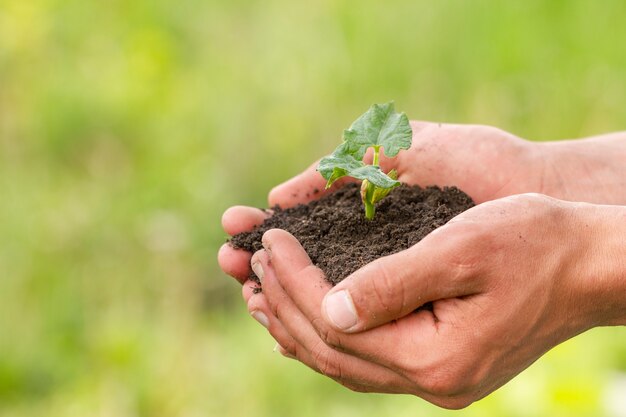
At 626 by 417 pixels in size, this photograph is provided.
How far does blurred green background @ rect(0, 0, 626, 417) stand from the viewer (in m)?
3.05

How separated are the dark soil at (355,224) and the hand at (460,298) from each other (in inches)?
2.9

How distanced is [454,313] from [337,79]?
9.02 feet

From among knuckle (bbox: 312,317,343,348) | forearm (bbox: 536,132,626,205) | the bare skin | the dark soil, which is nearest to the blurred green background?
forearm (bbox: 536,132,626,205)

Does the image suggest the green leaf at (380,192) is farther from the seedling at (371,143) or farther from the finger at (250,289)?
the finger at (250,289)

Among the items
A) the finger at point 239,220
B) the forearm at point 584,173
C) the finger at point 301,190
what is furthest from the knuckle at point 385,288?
the forearm at point 584,173

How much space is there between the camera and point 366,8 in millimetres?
4430

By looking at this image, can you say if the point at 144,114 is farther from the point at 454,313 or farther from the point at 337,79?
the point at 454,313

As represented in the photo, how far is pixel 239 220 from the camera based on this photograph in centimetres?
200

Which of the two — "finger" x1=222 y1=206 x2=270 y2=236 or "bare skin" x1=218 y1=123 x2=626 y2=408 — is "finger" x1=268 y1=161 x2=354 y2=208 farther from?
"bare skin" x1=218 y1=123 x2=626 y2=408

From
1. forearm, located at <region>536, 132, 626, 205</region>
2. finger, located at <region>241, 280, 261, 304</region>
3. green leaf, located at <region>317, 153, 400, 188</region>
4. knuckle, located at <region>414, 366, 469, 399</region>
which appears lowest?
knuckle, located at <region>414, 366, 469, 399</region>

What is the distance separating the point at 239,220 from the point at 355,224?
29 cm

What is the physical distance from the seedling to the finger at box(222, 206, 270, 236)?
0.27 m

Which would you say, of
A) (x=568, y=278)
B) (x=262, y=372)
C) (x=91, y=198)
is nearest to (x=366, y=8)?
(x=91, y=198)

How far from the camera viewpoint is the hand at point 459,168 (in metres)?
2.15
